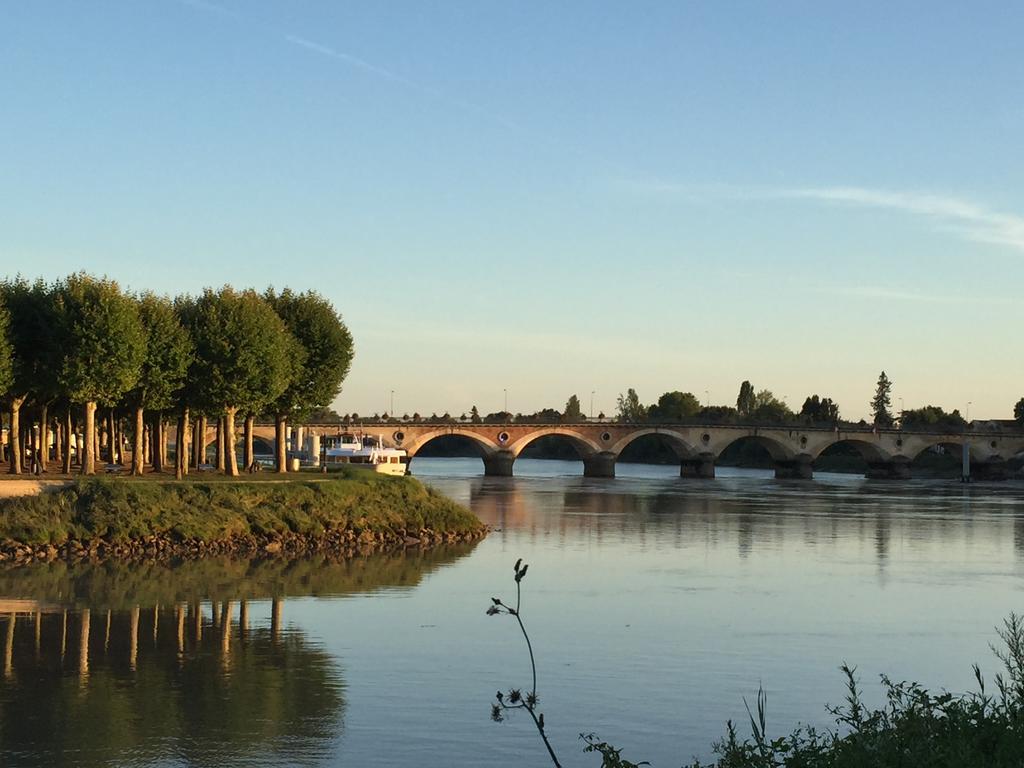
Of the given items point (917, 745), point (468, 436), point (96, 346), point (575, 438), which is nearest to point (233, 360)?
point (96, 346)

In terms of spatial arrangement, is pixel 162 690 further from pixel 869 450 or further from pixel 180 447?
pixel 869 450

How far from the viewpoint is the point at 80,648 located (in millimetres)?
32000

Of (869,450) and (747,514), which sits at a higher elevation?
(869,450)

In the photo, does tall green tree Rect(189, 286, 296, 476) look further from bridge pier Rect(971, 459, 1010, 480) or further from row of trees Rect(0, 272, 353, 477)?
bridge pier Rect(971, 459, 1010, 480)

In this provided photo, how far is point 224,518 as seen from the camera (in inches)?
2136

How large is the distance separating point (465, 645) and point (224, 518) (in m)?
23.5

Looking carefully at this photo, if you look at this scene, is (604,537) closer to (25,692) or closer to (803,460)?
(25,692)

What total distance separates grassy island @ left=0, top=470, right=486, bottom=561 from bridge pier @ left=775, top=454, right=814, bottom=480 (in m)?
92.5

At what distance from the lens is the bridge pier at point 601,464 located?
143750 millimetres

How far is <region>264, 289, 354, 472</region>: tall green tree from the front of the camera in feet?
Result: 249

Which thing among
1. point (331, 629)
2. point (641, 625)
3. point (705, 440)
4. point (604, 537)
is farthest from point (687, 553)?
point (705, 440)

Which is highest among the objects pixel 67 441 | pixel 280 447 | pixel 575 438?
pixel 575 438

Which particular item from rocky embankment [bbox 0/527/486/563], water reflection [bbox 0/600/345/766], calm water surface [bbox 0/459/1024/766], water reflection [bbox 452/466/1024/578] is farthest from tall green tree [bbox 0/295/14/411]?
water reflection [bbox 452/466/1024/578]

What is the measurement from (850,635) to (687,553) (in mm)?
21190
